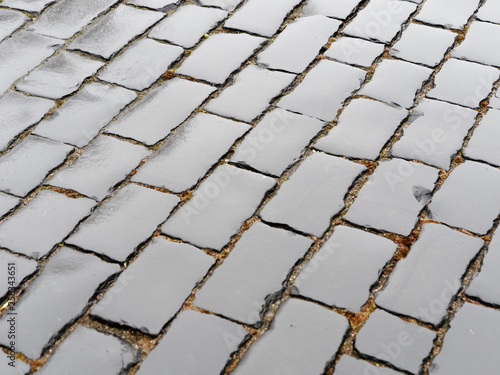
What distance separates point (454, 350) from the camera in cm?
267

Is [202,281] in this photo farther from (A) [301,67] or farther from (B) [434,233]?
(A) [301,67]

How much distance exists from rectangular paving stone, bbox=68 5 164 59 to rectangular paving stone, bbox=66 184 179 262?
1.34m

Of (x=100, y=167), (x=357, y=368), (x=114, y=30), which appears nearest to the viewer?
(x=357, y=368)

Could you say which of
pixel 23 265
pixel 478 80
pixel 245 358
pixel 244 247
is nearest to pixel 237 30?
pixel 478 80

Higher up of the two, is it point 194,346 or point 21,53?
point 21,53

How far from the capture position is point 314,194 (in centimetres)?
332

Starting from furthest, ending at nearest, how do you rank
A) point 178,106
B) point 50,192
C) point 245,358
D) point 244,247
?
point 178,106, point 50,192, point 244,247, point 245,358

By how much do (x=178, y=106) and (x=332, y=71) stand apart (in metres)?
1.00

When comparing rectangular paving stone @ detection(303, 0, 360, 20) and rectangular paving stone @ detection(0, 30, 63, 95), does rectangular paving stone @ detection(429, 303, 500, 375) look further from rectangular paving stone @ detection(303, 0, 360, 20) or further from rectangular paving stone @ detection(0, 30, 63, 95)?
rectangular paving stone @ detection(0, 30, 63, 95)

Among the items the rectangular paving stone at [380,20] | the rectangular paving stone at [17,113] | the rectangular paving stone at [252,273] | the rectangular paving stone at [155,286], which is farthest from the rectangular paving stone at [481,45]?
the rectangular paving stone at [17,113]

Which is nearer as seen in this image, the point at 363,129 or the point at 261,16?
the point at 363,129

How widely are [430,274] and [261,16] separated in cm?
237

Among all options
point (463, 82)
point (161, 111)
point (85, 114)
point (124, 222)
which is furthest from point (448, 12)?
point (124, 222)

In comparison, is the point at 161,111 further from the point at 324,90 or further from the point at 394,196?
the point at 394,196
